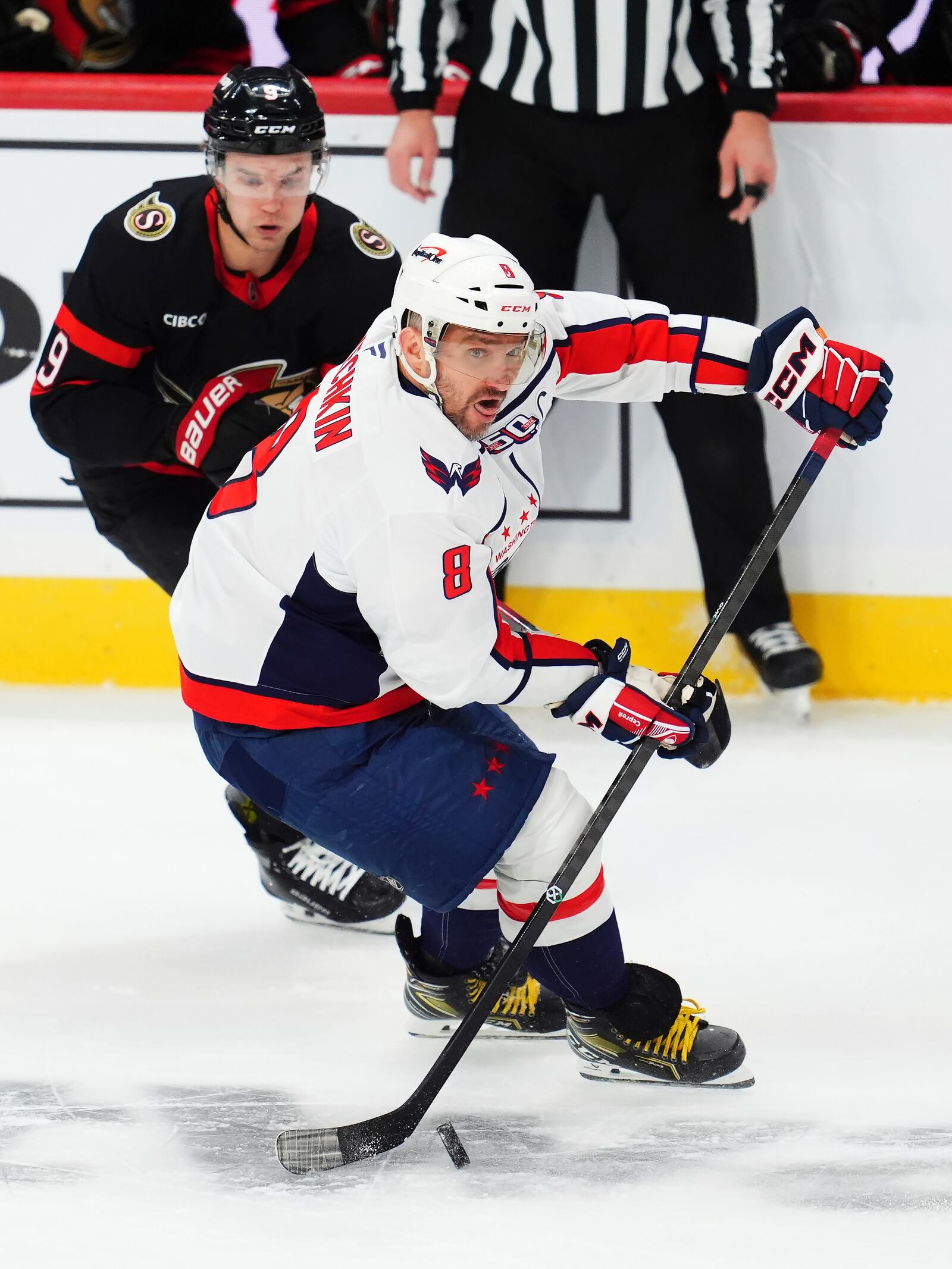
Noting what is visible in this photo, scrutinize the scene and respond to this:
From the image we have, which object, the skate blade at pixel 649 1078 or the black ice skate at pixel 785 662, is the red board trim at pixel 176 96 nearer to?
the black ice skate at pixel 785 662

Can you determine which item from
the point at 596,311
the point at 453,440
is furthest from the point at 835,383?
the point at 453,440

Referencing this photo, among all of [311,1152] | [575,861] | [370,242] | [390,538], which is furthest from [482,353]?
[311,1152]

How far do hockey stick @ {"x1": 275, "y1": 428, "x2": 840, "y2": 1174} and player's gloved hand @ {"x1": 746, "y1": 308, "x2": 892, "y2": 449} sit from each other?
0.17 meters

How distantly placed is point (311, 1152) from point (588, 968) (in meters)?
0.40

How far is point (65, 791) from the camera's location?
287 centimetres

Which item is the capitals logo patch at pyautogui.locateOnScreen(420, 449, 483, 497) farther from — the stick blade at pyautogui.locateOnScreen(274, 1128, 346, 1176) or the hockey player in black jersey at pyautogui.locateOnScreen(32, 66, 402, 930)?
the stick blade at pyautogui.locateOnScreen(274, 1128, 346, 1176)

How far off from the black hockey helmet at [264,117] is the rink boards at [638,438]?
766mm

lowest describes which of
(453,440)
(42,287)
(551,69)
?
(42,287)

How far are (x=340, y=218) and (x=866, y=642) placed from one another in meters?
1.42

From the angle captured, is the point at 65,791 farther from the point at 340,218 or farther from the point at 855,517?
the point at 855,517

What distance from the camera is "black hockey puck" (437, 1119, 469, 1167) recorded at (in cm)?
183

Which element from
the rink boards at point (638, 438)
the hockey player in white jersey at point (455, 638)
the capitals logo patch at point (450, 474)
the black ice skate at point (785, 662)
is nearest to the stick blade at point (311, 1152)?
the hockey player in white jersey at point (455, 638)

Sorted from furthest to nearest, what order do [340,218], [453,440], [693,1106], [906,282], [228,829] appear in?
[906,282]
[228,829]
[340,218]
[693,1106]
[453,440]

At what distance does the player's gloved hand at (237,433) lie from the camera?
2.28 metres
